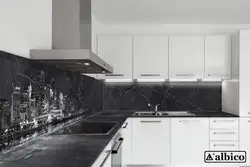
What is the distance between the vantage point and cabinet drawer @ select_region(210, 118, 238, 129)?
162 inches

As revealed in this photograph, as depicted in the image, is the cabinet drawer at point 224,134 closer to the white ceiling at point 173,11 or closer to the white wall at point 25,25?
the white ceiling at point 173,11

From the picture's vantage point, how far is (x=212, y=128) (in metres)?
4.16

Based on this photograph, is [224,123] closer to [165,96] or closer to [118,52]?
[165,96]

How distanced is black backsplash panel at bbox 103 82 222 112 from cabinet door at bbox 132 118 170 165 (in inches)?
30.7

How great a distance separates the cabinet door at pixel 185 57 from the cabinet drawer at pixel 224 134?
0.91 meters

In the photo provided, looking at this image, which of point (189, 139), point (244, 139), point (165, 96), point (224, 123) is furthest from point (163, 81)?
point (244, 139)

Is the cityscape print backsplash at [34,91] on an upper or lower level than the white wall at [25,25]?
lower

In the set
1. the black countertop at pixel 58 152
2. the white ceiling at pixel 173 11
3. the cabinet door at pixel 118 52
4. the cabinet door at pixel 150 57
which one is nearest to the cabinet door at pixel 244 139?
the cabinet door at pixel 150 57

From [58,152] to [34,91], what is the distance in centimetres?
78

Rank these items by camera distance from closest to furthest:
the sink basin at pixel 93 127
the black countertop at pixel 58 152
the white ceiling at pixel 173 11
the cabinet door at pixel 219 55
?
the black countertop at pixel 58 152 < the sink basin at pixel 93 127 < the white ceiling at pixel 173 11 < the cabinet door at pixel 219 55

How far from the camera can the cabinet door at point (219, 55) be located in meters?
4.45

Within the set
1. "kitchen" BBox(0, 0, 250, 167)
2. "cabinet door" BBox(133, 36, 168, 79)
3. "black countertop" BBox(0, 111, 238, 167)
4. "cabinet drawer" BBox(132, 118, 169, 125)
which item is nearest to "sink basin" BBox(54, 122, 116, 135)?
"kitchen" BBox(0, 0, 250, 167)

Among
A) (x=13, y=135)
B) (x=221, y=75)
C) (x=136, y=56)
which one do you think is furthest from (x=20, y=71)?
(x=221, y=75)

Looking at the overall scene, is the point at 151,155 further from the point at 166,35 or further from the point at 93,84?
the point at 166,35
